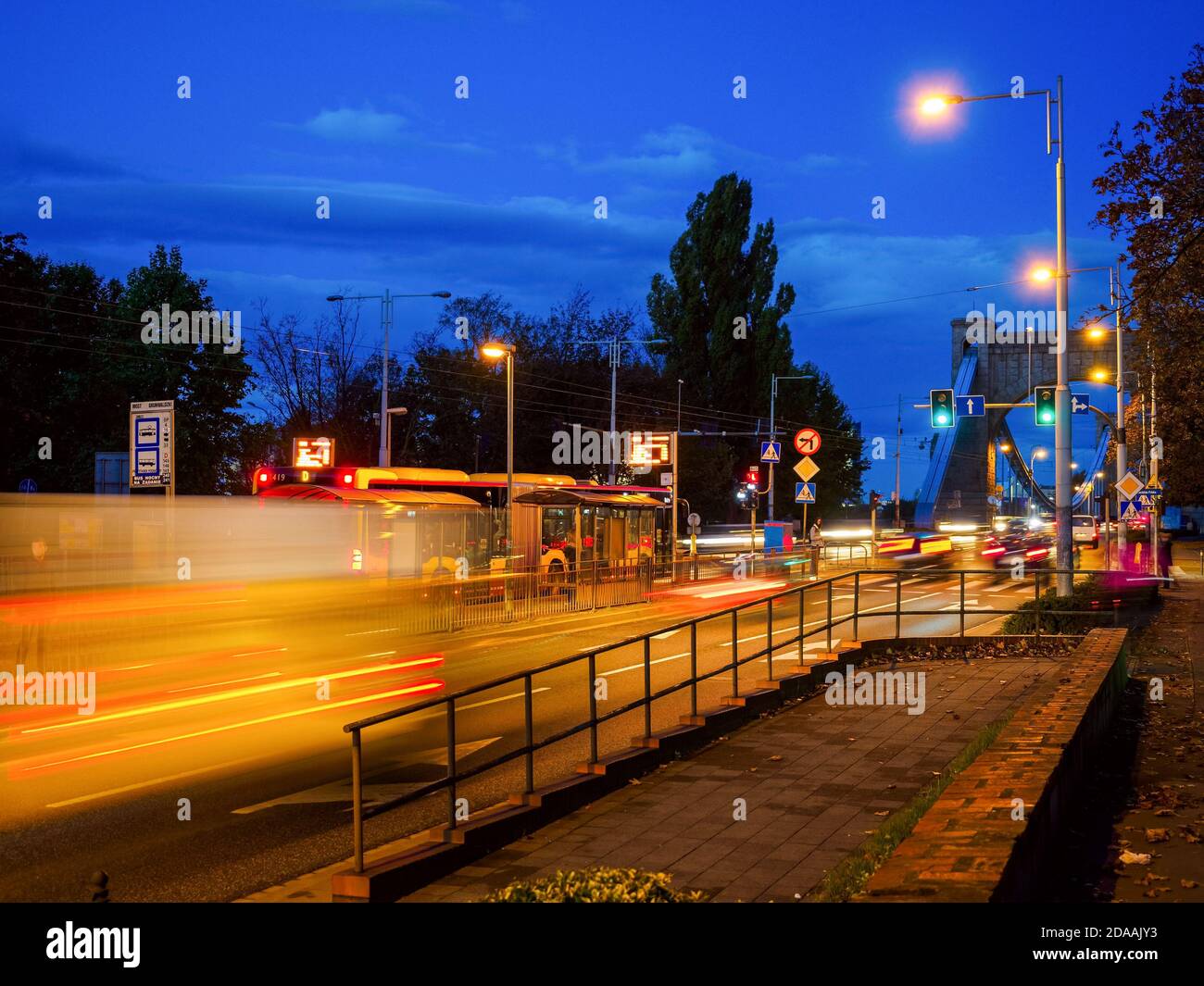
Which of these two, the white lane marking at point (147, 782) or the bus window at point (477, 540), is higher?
the bus window at point (477, 540)

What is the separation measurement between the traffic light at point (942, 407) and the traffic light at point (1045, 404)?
2.99m

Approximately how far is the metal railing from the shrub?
2.20m

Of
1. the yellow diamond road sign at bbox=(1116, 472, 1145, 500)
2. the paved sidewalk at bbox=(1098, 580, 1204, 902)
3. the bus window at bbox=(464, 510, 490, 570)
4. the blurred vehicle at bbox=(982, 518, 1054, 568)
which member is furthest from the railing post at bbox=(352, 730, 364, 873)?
the blurred vehicle at bbox=(982, 518, 1054, 568)

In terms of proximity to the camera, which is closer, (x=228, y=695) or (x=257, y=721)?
(x=257, y=721)

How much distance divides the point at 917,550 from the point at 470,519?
26375 mm

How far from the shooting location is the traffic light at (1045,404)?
Answer: 2594cm

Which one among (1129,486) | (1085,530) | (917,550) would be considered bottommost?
(917,550)

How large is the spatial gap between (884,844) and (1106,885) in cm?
125

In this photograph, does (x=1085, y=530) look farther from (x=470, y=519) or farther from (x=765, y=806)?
(x=765, y=806)

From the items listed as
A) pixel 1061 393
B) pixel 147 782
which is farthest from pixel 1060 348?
pixel 147 782

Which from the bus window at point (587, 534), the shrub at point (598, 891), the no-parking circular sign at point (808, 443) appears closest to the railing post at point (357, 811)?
the shrub at point (598, 891)

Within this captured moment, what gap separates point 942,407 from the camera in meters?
29.8

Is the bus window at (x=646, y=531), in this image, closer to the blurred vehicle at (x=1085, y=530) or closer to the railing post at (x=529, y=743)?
the railing post at (x=529, y=743)
